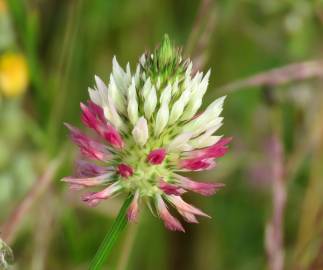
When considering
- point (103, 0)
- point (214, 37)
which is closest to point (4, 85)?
point (103, 0)

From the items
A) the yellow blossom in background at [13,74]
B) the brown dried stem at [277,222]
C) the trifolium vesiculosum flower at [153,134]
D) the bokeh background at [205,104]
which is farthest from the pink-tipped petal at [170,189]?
the yellow blossom in background at [13,74]

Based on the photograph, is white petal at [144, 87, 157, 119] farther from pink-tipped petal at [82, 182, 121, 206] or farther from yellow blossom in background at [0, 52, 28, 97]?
yellow blossom in background at [0, 52, 28, 97]

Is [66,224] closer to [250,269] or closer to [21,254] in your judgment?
[21,254]

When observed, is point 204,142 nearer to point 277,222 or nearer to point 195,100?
point 195,100

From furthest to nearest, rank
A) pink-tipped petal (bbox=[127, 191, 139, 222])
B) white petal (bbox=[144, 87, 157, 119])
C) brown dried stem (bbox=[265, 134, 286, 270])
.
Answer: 1. brown dried stem (bbox=[265, 134, 286, 270])
2. white petal (bbox=[144, 87, 157, 119])
3. pink-tipped petal (bbox=[127, 191, 139, 222])

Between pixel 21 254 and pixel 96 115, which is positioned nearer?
pixel 96 115

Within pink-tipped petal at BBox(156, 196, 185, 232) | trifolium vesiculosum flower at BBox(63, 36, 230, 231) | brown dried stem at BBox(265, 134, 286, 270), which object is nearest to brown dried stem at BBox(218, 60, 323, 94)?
brown dried stem at BBox(265, 134, 286, 270)
